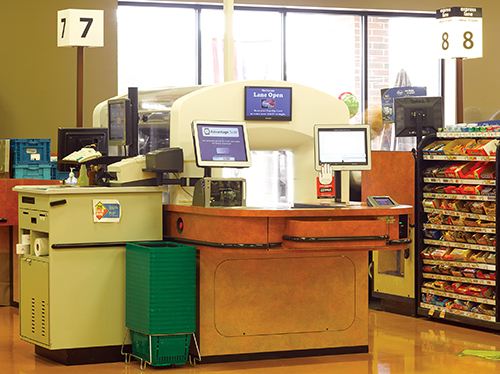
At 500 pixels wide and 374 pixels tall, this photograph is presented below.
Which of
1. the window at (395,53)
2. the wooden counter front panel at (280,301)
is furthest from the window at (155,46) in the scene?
the wooden counter front panel at (280,301)

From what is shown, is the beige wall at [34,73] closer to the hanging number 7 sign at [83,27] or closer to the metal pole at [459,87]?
the hanging number 7 sign at [83,27]

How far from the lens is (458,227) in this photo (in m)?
5.74

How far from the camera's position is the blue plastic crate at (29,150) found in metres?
6.52

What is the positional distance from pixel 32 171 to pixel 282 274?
116 inches

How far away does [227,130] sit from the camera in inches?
188

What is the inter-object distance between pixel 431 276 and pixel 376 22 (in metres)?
5.54

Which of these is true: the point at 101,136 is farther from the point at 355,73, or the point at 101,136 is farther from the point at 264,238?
the point at 355,73

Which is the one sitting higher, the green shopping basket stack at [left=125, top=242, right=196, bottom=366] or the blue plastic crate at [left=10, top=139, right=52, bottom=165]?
the blue plastic crate at [left=10, top=139, right=52, bottom=165]

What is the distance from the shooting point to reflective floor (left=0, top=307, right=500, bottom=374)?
4422 mm

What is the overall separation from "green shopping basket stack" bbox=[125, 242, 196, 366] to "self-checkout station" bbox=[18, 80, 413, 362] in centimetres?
13

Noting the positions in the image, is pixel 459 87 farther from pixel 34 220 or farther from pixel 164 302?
pixel 34 220

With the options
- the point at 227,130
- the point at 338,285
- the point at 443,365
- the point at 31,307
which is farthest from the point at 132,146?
the point at 443,365

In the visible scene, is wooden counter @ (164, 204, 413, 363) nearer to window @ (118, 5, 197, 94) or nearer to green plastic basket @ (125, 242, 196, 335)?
green plastic basket @ (125, 242, 196, 335)

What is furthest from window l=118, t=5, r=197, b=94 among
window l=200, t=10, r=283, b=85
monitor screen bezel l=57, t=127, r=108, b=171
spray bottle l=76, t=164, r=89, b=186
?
spray bottle l=76, t=164, r=89, b=186
